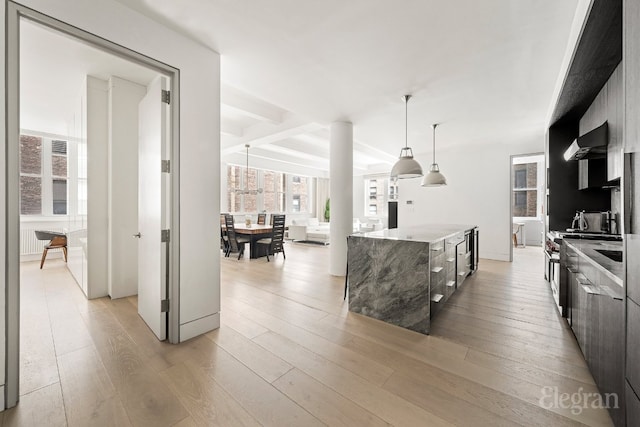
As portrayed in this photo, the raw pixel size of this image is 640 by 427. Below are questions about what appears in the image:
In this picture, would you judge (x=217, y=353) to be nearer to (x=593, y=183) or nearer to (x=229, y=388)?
(x=229, y=388)

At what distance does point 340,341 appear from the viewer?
7.58 ft

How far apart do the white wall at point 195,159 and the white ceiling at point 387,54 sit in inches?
5.2

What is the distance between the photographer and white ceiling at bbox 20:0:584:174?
1.99 meters

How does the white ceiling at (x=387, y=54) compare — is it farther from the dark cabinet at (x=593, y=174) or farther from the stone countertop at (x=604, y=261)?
the stone countertop at (x=604, y=261)

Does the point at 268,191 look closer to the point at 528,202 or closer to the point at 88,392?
the point at 88,392

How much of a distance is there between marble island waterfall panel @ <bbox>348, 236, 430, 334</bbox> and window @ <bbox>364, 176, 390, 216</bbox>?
8.53 metres

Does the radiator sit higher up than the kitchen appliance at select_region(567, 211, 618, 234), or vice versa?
the kitchen appliance at select_region(567, 211, 618, 234)

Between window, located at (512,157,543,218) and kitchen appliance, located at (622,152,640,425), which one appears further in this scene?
window, located at (512,157,543,218)

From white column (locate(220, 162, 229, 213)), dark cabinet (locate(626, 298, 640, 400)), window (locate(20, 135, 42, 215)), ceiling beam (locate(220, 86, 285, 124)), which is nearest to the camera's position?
dark cabinet (locate(626, 298, 640, 400))

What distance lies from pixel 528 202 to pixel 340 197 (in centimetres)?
777

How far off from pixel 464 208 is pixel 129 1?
6739 mm

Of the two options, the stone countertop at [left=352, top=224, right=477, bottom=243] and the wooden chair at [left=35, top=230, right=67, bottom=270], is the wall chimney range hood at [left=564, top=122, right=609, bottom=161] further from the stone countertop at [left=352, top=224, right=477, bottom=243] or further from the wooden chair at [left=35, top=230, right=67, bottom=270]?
the wooden chair at [left=35, top=230, right=67, bottom=270]

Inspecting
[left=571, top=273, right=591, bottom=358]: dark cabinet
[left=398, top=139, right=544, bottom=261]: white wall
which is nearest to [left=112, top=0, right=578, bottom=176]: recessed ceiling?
[left=398, top=139, right=544, bottom=261]: white wall

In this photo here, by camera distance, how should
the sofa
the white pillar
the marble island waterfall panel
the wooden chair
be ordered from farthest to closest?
the sofa < the wooden chair < the white pillar < the marble island waterfall panel
